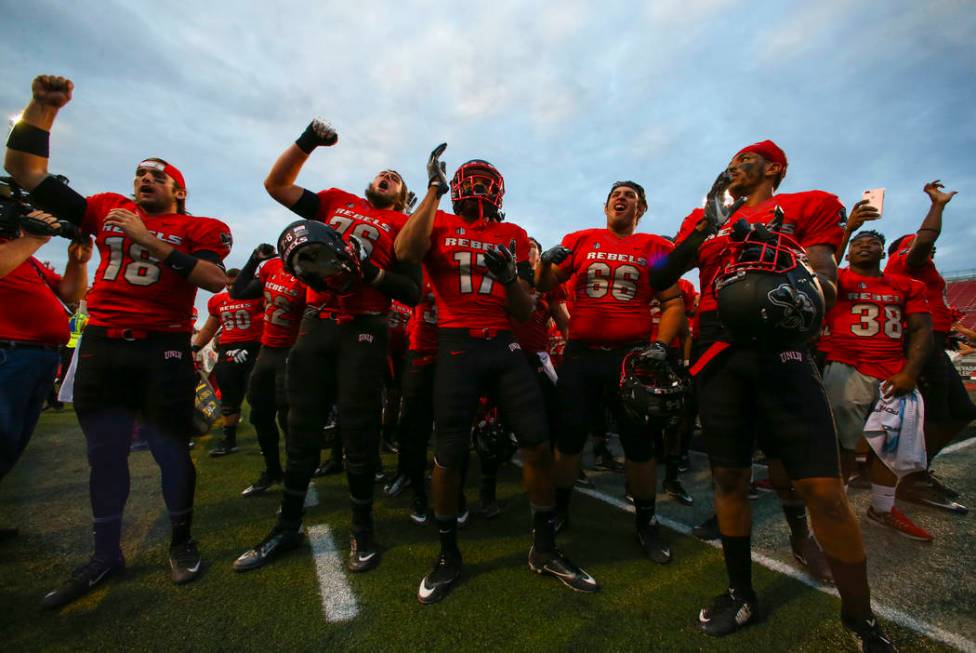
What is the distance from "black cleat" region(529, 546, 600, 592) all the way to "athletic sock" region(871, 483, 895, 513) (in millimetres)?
3003

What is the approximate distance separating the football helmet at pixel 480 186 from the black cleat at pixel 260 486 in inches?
154

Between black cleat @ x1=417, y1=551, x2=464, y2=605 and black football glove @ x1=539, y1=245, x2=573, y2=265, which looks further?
black football glove @ x1=539, y1=245, x2=573, y2=265

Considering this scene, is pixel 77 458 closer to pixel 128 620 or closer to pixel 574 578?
pixel 128 620

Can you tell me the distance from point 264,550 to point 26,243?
9.29 ft

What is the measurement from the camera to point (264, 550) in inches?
126

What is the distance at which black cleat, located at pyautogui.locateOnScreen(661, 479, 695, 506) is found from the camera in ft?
14.8

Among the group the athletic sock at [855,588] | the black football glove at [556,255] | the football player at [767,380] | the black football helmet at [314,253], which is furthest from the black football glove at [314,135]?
the athletic sock at [855,588]

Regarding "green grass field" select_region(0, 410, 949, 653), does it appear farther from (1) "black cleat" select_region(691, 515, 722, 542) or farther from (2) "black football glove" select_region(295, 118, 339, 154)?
(2) "black football glove" select_region(295, 118, 339, 154)

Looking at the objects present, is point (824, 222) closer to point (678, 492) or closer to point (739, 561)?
point (739, 561)

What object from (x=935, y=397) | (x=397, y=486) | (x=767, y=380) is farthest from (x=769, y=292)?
(x=935, y=397)

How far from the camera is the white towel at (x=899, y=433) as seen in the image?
12.3 ft

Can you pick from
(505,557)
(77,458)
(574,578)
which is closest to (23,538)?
(77,458)

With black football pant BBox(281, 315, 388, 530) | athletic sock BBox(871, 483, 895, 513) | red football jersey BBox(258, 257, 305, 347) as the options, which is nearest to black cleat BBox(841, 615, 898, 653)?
athletic sock BBox(871, 483, 895, 513)

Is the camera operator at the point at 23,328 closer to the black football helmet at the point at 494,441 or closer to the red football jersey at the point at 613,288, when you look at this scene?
the black football helmet at the point at 494,441
